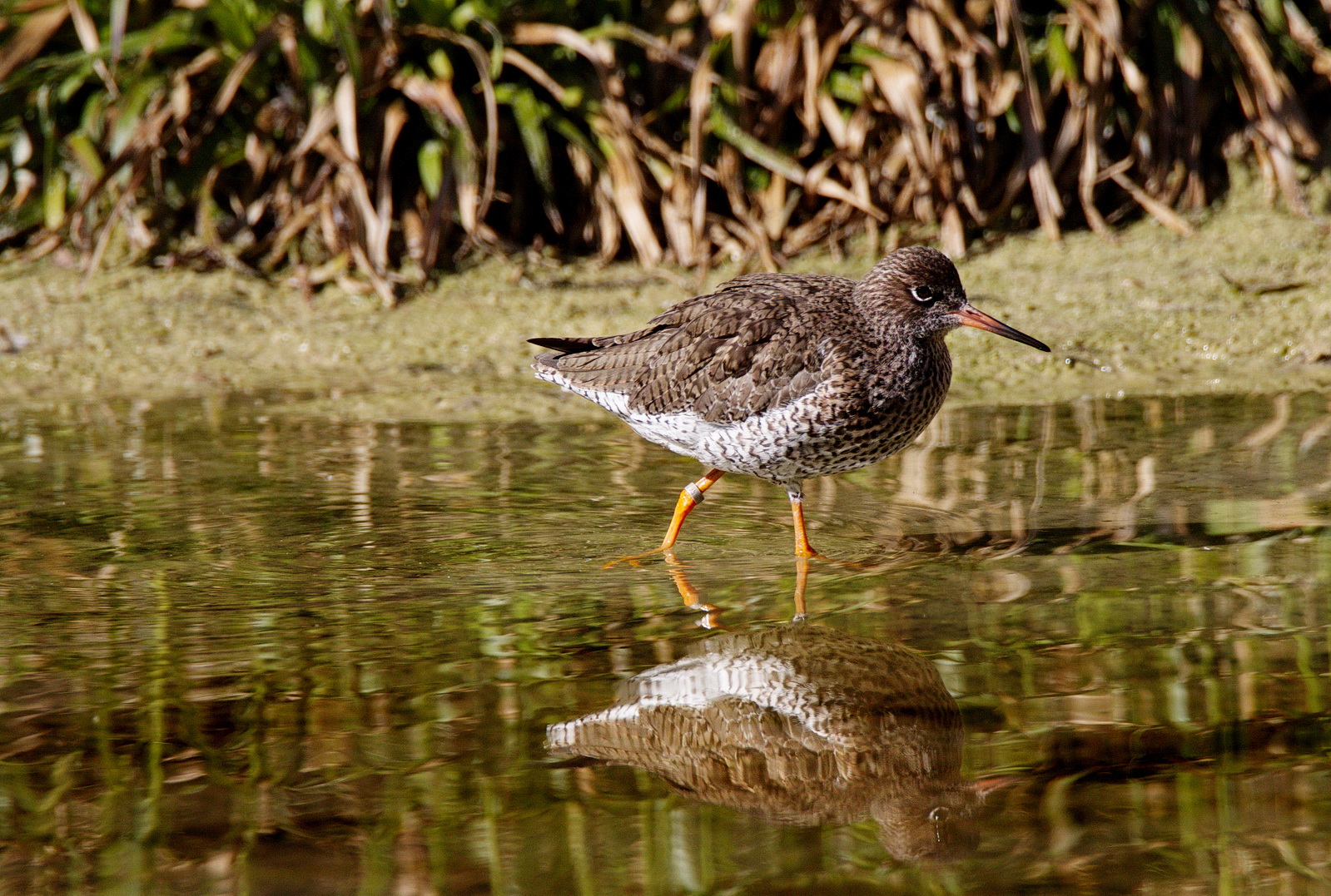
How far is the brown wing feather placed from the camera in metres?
5.25

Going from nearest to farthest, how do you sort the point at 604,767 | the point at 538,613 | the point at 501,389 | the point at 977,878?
1. the point at 977,878
2. the point at 604,767
3. the point at 538,613
4. the point at 501,389

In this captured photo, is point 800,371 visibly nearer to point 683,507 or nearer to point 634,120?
point 683,507

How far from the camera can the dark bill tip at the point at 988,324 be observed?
17.5 feet

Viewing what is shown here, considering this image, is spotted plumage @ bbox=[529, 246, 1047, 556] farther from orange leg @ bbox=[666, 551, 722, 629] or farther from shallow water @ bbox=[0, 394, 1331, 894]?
shallow water @ bbox=[0, 394, 1331, 894]

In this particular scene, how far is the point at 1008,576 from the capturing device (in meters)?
→ 4.64

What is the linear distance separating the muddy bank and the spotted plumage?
Answer: 5.92ft

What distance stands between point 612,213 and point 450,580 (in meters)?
4.64

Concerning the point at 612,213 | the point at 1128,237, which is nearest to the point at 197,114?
the point at 612,213

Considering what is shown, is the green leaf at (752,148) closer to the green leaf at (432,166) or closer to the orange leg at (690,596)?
the green leaf at (432,166)

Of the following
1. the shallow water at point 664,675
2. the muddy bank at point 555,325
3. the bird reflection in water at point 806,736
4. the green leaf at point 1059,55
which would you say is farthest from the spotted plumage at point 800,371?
the green leaf at point 1059,55

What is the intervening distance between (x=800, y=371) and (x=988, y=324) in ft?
2.53

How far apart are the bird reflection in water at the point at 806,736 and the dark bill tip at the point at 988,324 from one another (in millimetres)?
1684

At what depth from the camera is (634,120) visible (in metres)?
8.89

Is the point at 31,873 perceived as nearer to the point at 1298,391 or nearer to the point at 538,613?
the point at 538,613
